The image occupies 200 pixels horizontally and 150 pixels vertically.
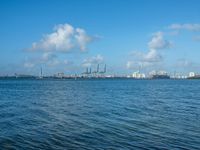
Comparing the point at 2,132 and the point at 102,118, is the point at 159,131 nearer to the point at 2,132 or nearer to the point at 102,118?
the point at 102,118

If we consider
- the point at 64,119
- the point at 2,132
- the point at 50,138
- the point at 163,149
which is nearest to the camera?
the point at 163,149

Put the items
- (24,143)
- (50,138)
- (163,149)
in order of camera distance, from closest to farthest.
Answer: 1. (163,149)
2. (24,143)
3. (50,138)

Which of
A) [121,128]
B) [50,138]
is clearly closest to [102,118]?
[121,128]

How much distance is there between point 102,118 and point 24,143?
15.4 metres

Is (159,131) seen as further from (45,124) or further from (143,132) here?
(45,124)

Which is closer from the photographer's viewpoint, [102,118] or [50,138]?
[50,138]

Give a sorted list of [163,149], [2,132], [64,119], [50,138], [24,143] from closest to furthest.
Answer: [163,149] → [24,143] → [50,138] → [2,132] → [64,119]

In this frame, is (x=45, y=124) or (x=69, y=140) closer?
(x=69, y=140)

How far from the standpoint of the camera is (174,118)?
39062 millimetres

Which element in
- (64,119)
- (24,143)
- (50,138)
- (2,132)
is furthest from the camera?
(64,119)

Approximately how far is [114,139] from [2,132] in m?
10.3

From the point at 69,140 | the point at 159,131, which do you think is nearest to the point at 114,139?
the point at 69,140

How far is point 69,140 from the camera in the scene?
2612 cm

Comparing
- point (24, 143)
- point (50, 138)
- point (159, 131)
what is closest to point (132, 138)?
point (159, 131)
